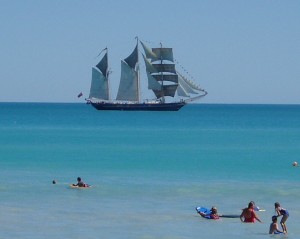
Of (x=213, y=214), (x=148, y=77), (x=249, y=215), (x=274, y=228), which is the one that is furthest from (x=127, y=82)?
(x=274, y=228)

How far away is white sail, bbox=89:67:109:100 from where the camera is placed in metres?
153

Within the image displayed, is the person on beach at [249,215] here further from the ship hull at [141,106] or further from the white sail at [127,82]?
the ship hull at [141,106]

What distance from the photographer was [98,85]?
155 metres

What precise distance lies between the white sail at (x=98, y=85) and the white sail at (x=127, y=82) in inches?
141

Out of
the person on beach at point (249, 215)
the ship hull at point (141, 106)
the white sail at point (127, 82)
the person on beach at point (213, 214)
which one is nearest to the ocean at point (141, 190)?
the person on beach at point (249, 215)

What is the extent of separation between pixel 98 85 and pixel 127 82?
6018 mm

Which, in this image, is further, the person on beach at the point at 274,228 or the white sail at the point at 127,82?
the white sail at the point at 127,82

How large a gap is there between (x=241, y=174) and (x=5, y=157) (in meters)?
19.2

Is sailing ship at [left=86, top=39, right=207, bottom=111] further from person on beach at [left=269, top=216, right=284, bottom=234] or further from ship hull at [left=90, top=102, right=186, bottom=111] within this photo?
person on beach at [left=269, top=216, right=284, bottom=234]

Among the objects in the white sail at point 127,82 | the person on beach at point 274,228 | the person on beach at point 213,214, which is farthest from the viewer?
the white sail at point 127,82

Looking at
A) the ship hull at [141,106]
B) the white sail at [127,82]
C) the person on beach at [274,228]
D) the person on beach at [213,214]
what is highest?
the white sail at [127,82]

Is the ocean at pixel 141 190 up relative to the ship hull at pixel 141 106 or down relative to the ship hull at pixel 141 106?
down

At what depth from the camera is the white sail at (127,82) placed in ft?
499

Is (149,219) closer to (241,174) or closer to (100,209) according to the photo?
(100,209)
